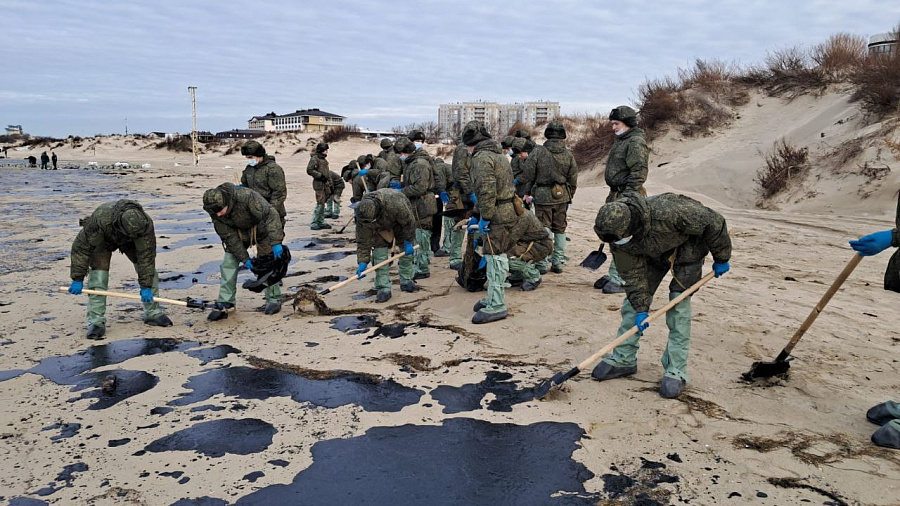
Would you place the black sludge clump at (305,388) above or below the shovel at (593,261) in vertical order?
below

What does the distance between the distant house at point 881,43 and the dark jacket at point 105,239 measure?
62.9ft

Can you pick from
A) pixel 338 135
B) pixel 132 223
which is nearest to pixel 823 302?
pixel 132 223

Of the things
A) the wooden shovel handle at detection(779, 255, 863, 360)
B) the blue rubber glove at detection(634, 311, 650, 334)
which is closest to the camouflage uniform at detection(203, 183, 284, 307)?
the blue rubber glove at detection(634, 311, 650, 334)

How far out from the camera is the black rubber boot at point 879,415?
3713 mm

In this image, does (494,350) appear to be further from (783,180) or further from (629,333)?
(783,180)

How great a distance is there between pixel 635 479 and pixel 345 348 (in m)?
3.02

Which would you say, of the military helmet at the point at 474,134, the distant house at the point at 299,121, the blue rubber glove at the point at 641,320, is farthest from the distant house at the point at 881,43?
the distant house at the point at 299,121

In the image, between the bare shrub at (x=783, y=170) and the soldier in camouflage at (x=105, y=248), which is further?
the bare shrub at (x=783, y=170)

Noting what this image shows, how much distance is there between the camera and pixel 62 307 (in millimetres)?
6938

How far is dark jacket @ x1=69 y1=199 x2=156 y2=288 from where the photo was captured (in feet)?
19.2

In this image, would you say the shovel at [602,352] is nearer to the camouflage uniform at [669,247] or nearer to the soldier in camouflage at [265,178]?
the camouflage uniform at [669,247]

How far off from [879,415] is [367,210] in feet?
15.8

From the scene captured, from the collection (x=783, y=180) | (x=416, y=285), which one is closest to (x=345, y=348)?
(x=416, y=285)

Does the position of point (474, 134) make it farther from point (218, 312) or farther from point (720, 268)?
point (218, 312)
